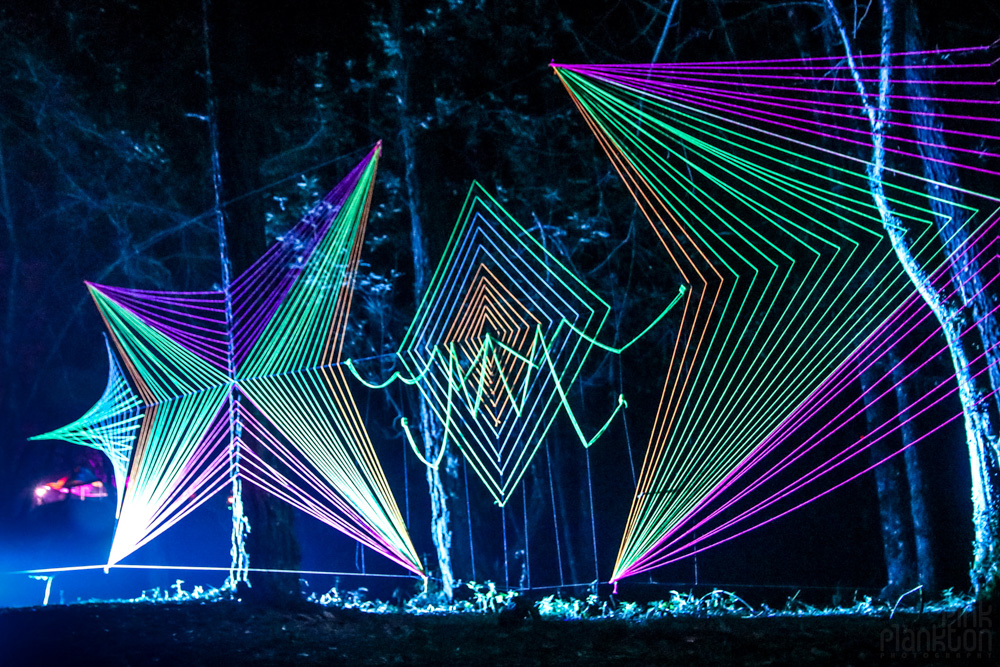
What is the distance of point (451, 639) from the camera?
6441 mm

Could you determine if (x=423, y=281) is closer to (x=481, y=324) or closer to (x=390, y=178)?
(x=481, y=324)

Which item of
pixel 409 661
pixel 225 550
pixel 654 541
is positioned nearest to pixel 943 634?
pixel 409 661

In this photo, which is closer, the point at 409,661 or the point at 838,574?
the point at 409,661

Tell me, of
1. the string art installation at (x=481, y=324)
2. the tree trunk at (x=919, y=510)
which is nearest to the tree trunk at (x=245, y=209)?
the string art installation at (x=481, y=324)

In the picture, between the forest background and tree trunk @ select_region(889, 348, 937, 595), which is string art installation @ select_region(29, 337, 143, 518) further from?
tree trunk @ select_region(889, 348, 937, 595)

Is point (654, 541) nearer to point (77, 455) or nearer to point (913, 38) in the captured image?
point (913, 38)

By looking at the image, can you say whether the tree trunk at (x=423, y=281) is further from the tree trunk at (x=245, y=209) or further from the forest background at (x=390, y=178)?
the tree trunk at (x=245, y=209)

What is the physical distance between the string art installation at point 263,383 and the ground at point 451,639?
12.4 ft

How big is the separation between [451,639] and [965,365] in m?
5.91

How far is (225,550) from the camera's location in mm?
22188

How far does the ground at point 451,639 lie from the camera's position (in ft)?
16.7

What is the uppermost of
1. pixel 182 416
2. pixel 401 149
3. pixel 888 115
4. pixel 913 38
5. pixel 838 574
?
pixel 401 149

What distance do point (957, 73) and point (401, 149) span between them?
27.3ft

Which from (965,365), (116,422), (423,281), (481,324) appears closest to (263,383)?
(423,281)
